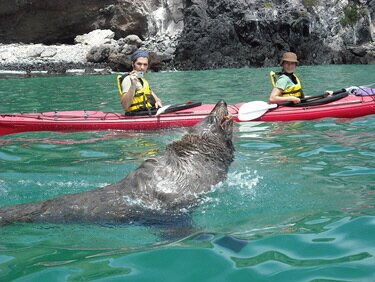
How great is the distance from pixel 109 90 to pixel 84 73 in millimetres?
12261

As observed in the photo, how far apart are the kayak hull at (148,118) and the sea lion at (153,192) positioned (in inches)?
194

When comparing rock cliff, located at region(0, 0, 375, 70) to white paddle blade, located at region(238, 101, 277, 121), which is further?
rock cliff, located at region(0, 0, 375, 70)

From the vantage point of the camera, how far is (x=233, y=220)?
4.69 m

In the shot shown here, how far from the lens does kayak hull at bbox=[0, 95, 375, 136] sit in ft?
34.1

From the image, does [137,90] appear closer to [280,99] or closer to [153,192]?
[280,99]

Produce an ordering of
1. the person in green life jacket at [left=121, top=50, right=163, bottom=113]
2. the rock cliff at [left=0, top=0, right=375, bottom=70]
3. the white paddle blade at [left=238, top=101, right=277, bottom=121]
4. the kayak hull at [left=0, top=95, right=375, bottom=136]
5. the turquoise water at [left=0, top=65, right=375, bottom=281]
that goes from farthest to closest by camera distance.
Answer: the rock cliff at [left=0, top=0, right=375, bottom=70]
the white paddle blade at [left=238, top=101, right=277, bottom=121]
the kayak hull at [left=0, top=95, right=375, bottom=136]
the person in green life jacket at [left=121, top=50, right=163, bottom=113]
the turquoise water at [left=0, top=65, right=375, bottom=281]

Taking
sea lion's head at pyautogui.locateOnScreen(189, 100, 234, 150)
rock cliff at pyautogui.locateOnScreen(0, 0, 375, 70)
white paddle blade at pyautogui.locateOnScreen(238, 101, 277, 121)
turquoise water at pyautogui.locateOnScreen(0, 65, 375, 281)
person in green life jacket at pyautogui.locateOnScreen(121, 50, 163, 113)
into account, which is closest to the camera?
turquoise water at pyautogui.locateOnScreen(0, 65, 375, 281)

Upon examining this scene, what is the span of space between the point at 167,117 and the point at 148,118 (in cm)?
37

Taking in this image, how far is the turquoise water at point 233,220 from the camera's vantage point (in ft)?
11.8

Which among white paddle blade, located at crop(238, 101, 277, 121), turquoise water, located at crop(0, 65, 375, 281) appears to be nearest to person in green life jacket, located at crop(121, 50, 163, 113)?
turquoise water, located at crop(0, 65, 375, 281)

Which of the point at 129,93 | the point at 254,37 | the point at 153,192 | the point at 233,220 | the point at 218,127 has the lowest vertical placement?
the point at 233,220

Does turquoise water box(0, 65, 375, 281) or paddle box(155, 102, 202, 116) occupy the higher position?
paddle box(155, 102, 202, 116)

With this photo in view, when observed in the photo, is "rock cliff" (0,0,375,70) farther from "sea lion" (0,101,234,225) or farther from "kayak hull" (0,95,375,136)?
"sea lion" (0,101,234,225)

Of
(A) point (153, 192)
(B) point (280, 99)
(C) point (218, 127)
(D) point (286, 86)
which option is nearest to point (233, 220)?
(A) point (153, 192)
